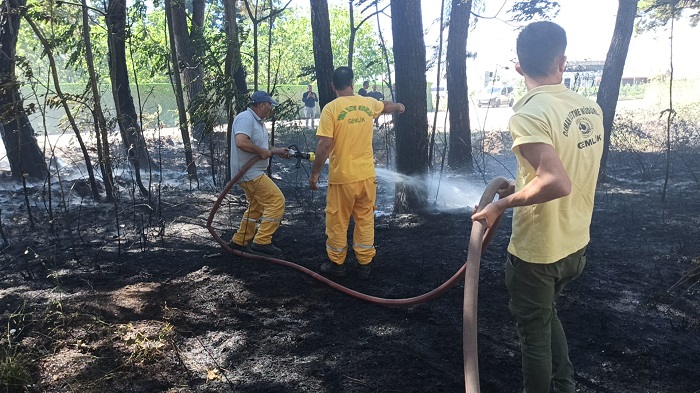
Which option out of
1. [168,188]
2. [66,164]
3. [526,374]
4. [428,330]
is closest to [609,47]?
[428,330]

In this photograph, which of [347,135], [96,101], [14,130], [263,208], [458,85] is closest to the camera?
[347,135]

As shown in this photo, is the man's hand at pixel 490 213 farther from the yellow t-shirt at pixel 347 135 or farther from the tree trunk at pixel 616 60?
the tree trunk at pixel 616 60

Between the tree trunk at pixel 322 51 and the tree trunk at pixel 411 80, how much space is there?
1.10 metres

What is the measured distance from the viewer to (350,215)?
4562mm

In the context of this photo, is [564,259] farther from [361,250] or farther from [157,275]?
[157,275]

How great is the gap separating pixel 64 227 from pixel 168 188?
9.14ft

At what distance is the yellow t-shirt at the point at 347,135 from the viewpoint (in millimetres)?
4379

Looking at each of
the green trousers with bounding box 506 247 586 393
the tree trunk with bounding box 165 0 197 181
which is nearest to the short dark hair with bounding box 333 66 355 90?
the green trousers with bounding box 506 247 586 393

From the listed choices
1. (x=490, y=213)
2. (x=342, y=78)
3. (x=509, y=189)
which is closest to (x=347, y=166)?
(x=342, y=78)

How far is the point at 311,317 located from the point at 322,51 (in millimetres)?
4563

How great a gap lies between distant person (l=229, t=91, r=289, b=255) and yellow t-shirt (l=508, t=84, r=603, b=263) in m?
3.23

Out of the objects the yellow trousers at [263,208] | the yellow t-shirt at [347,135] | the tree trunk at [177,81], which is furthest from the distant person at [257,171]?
the tree trunk at [177,81]

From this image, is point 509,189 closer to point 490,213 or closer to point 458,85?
point 490,213

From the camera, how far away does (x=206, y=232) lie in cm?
658
